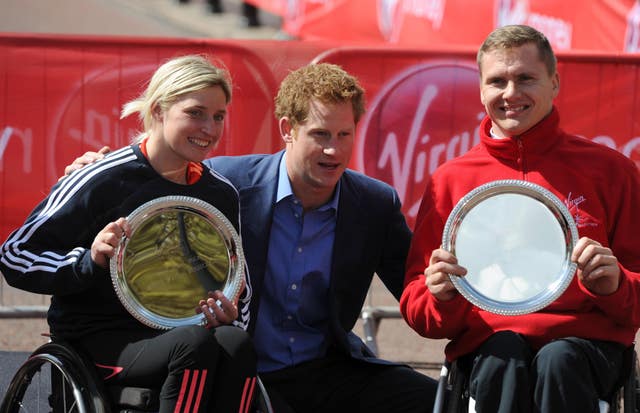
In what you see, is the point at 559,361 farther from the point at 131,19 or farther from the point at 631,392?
the point at 131,19

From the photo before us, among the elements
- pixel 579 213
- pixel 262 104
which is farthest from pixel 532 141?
pixel 262 104

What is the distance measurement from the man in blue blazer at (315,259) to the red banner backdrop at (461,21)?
9.33 ft

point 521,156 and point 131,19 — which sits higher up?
point 521,156

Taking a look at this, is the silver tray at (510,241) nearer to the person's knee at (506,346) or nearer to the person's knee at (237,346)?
the person's knee at (506,346)

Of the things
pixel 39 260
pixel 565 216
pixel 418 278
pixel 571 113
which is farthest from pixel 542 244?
pixel 571 113

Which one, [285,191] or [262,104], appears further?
[262,104]

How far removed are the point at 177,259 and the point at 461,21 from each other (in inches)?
283

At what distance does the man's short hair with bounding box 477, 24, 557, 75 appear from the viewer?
12.6 feet

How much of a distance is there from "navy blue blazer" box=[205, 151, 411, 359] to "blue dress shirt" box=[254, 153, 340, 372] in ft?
0.17

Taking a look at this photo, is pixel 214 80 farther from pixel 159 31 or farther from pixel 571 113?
pixel 159 31

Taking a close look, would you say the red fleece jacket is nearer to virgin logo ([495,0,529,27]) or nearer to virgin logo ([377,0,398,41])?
virgin logo ([495,0,529,27])

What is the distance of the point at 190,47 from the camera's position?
20.9 ft

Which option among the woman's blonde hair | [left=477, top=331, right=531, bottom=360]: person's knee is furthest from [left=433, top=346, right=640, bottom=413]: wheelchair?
the woman's blonde hair

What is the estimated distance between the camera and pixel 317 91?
13.6 ft
